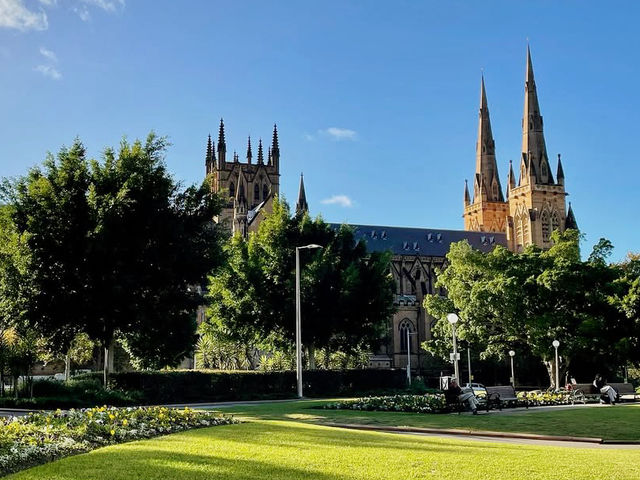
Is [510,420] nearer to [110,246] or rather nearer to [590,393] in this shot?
[590,393]

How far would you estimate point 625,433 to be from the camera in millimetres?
19250

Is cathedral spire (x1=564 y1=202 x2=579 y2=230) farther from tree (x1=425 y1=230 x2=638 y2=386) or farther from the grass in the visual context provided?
the grass

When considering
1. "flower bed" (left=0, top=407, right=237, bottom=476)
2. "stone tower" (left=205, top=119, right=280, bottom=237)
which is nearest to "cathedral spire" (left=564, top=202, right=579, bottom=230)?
"stone tower" (left=205, top=119, right=280, bottom=237)

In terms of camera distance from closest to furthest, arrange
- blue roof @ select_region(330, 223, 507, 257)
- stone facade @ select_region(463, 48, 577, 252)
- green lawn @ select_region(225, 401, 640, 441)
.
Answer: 1. green lawn @ select_region(225, 401, 640, 441)
2. blue roof @ select_region(330, 223, 507, 257)
3. stone facade @ select_region(463, 48, 577, 252)

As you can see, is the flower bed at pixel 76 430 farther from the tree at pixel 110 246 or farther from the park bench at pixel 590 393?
the park bench at pixel 590 393

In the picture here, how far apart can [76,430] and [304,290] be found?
33947 millimetres

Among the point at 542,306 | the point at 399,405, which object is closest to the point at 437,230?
the point at 542,306

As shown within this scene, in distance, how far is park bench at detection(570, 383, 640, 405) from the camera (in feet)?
113

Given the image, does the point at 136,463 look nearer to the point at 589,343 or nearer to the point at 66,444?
the point at 66,444

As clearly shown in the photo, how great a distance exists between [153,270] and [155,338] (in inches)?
167

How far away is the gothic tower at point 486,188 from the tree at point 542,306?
67.7 metres

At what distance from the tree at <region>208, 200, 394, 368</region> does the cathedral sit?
169ft

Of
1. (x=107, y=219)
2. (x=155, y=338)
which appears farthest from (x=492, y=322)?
(x=107, y=219)

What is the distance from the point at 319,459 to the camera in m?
11.3
